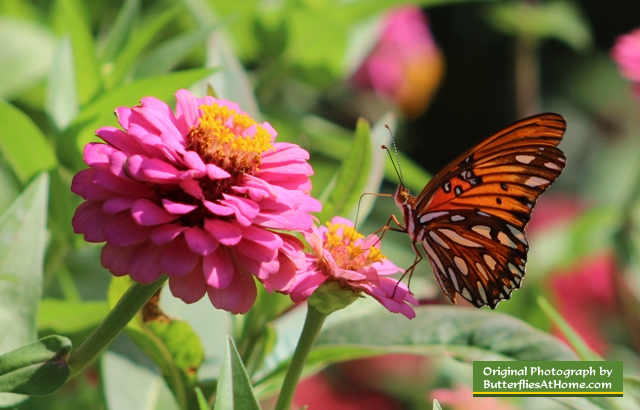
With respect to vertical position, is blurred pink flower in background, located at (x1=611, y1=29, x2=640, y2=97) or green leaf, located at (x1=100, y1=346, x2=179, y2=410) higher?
blurred pink flower in background, located at (x1=611, y1=29, x2=640, y2=97)

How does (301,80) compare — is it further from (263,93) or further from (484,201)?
(484,201)

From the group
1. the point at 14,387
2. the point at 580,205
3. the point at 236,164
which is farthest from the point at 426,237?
the point at 580,205

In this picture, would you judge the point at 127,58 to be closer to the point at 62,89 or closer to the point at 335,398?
the point at 62,89

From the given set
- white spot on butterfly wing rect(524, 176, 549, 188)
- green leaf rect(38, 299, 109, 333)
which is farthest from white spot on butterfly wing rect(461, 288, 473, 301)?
green leaf rect(38, 299, 109, 333)

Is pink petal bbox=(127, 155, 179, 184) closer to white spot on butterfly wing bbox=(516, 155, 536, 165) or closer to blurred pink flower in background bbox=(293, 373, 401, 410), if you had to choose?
white spot on butterfly wing bbox=(516, 155, 536, 165)

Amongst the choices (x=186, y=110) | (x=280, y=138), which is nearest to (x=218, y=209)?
(x=186, y=110)
